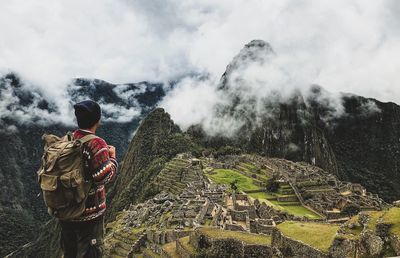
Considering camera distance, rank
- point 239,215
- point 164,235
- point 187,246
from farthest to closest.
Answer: point 239,215
point 164,235
point 187,246

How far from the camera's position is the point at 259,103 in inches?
6929

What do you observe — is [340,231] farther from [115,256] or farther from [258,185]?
[258,185]

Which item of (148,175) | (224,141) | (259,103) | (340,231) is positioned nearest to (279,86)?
(259,103)

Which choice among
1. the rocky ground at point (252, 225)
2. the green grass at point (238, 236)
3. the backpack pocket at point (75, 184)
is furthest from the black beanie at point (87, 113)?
the green grass at point (238, 236)

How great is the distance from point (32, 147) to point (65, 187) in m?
208

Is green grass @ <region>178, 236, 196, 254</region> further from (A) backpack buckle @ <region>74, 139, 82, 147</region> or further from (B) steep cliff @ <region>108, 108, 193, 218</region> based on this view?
(B) steep cliff @ <region>108, 108, 193, 218</region>

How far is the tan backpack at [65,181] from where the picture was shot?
4.48m

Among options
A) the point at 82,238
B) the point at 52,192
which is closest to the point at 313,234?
the point at 82,238

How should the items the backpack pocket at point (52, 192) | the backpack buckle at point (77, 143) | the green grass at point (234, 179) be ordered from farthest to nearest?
1. the green grass at point (234, 179)
2. the backpack buckle at point (77, 143)
3. the backpack pocket at point (52, 192)

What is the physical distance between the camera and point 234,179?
55.3 m

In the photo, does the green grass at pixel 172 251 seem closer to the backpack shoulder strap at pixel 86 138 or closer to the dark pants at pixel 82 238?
the dark pants at pixel 82 238

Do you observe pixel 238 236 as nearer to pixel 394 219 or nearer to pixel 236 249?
pixel 236 249

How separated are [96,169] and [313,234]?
31.7ft

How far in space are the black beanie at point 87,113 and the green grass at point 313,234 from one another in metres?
8.42
